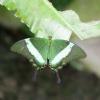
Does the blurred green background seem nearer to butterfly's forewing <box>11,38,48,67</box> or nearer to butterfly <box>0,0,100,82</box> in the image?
butterfly <box>0,0,100,82</box>

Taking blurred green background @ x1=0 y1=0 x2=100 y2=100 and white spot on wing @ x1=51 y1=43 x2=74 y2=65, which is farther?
blurred green background @ x1=0 y1=0 x2=100 y2=100

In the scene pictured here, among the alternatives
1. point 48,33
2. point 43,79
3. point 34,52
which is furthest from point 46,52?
point 43,79

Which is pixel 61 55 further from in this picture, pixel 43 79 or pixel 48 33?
pixel 43 79

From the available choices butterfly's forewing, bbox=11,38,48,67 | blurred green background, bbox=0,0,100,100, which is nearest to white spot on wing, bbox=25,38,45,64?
butterfly's forewing, bbox=11,38,48,67

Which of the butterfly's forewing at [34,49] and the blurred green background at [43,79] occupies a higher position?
the butterfly's forewing at [34,49]

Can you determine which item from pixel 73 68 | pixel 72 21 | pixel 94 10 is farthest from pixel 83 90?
pixel 72 21

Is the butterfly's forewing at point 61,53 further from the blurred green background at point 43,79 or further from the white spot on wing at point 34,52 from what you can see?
the blurred green background at point 43,79

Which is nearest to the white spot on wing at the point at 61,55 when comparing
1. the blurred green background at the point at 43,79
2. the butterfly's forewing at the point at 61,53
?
the butterfly's forewing at the point at 61,53

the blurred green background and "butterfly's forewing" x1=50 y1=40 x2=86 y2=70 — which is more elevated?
"butterfly's forewing" x1=50 y1=40 x2=86 y2=70

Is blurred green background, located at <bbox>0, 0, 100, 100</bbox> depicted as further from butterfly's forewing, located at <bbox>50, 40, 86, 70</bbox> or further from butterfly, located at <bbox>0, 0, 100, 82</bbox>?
butterfly's forewing, located at <bbox>50, 40, 86, 70</bbox>
